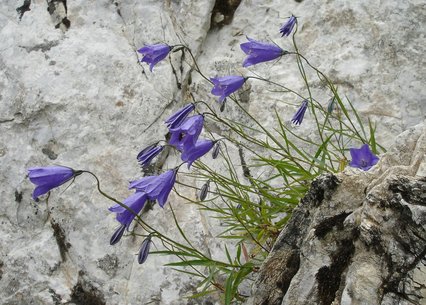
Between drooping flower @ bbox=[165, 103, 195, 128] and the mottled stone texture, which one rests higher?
the mottled stone texture

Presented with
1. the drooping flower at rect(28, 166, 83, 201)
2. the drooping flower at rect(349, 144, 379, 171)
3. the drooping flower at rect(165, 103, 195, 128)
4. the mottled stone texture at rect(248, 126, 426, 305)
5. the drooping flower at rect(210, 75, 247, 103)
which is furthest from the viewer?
the drooping flower at rect(210, 75, 247, 103)

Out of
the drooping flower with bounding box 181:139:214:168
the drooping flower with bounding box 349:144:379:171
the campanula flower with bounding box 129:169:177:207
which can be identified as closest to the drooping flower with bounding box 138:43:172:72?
the drooping flower with bounding box 181:139:214:168

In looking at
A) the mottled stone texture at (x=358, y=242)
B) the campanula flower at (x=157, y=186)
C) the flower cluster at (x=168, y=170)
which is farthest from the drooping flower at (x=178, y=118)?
the mottled stone texture at (x=358, y=242)

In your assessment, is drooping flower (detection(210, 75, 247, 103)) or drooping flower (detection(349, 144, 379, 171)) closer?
drooping flower (detection(349, 144, 379, 171))

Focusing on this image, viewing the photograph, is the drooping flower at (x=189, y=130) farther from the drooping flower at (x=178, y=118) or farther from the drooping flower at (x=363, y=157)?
the drooping flower at (x=363, y=157)

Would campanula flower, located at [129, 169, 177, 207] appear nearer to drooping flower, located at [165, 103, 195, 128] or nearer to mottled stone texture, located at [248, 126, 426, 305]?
drooping flower, located at [165, 103, 195, 128]

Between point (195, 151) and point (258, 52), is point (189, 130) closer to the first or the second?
point (195, 151)

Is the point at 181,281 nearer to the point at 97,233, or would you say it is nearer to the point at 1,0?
the point at 97,233
